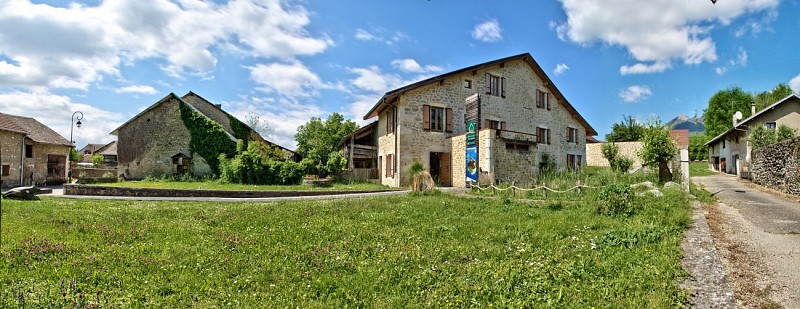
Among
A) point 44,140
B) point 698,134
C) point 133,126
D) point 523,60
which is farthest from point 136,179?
point 698,134

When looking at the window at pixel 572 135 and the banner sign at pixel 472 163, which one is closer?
the banner sign at pixel 472 163

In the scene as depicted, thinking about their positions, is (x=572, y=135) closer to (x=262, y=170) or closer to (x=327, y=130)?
(x=262, y=170)

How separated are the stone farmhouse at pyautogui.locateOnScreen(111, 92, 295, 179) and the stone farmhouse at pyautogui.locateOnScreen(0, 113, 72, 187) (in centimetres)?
422

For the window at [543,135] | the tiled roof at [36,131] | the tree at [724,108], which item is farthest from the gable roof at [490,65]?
the tree at [724,108]

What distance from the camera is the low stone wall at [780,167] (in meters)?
14.4

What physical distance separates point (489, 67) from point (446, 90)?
374cm

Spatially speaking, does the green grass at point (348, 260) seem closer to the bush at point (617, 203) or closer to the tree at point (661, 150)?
the bush at point (617, 203)

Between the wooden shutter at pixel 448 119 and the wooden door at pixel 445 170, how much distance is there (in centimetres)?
155

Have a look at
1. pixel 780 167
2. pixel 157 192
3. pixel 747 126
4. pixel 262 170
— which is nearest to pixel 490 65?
pixel 780 167

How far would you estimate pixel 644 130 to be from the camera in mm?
18703

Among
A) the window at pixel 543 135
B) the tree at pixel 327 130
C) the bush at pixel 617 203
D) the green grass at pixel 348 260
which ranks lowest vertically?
the green grass at pixel 348 260

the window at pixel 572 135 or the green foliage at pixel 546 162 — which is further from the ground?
the window at pixel 572 135

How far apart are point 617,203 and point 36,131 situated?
36.8 metres

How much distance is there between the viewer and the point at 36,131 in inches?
1126
